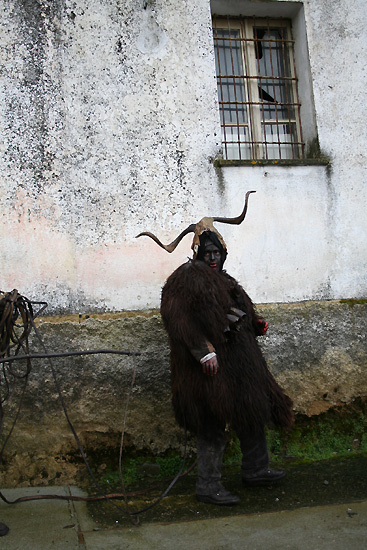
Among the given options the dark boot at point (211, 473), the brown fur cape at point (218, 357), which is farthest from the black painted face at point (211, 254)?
the dark boot at point (211, 473)

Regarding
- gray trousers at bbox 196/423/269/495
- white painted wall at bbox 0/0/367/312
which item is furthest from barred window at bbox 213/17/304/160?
gray trousers at bbox 196/423/269/495

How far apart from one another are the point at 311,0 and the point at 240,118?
1.23m

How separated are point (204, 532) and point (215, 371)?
3.17 ft

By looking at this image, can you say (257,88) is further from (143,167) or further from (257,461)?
(257,461)

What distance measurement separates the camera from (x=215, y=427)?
13.0ft

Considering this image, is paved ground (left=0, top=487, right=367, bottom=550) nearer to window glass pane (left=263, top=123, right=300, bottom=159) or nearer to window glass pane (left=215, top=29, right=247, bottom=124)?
window glass pane (left=263, top=123, right=300, bottom=159)

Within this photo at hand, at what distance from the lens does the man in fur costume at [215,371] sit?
12.5 ft

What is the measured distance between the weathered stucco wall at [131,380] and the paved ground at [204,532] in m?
0.64

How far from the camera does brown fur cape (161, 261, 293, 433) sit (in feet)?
12.5

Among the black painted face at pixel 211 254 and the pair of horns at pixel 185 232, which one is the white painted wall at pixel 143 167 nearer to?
the pair of horns at pixel 185 232

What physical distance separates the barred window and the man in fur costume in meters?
1.54

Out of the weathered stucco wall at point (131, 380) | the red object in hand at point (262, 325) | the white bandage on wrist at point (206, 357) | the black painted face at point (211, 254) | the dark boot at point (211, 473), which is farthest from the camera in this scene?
the weathered stucco wall at point (131, 380)

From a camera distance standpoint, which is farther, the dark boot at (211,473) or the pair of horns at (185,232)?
the pair of horns at (185,232)

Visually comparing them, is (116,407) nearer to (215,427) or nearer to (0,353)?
(215,427)
